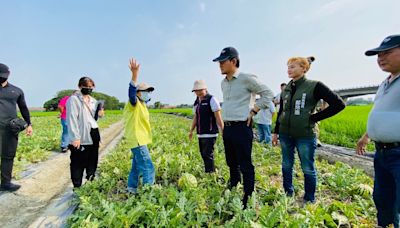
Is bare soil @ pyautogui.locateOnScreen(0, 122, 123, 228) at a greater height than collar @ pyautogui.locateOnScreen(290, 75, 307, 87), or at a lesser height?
lesser

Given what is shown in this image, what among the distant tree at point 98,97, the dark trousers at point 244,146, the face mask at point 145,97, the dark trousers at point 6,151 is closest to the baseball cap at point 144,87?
the face mask at point 145,97

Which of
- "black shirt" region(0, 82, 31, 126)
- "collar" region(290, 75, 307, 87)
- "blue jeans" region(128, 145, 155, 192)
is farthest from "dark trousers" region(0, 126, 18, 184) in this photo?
"collar" region(290, 75, 307, 87)

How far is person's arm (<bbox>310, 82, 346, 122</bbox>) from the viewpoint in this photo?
319cm

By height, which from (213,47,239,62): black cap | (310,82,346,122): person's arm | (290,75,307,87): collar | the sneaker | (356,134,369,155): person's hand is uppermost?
(213,47,239,62): black cap

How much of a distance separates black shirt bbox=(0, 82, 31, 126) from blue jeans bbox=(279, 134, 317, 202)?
4.44m

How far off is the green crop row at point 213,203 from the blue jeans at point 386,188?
40cm

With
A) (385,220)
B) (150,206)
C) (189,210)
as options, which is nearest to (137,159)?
(150,206)

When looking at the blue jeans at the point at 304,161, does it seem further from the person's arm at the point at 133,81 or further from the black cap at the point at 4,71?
the black cap at the point at 4,71

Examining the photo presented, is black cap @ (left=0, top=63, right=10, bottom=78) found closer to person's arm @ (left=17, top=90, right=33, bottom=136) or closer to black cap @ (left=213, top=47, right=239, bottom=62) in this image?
person's arm @ (left=17, top=90, right=33, bottom=136)

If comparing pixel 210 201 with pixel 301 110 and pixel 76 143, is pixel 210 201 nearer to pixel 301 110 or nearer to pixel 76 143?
pixel 301 110

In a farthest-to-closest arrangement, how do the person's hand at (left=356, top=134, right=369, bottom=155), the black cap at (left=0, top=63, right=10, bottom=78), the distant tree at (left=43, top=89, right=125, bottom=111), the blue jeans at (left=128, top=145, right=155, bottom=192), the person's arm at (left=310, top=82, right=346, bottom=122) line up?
the distant tree at (left=43, top=89, right=125, bottom=111) < the black cap at (left=0, top=63, right=10, bottom=78) < the blue jeans at (left=128, top=145, right=155, bottom=192) < the person's arm at (left=310, top=82, right=346, bottom=122) < the person's hand at (left=356, top=134, right=369, bottom=155)

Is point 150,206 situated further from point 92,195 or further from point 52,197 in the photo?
point 52,197

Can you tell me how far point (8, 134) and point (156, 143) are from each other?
389cm

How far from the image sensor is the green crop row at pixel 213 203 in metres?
2.81
